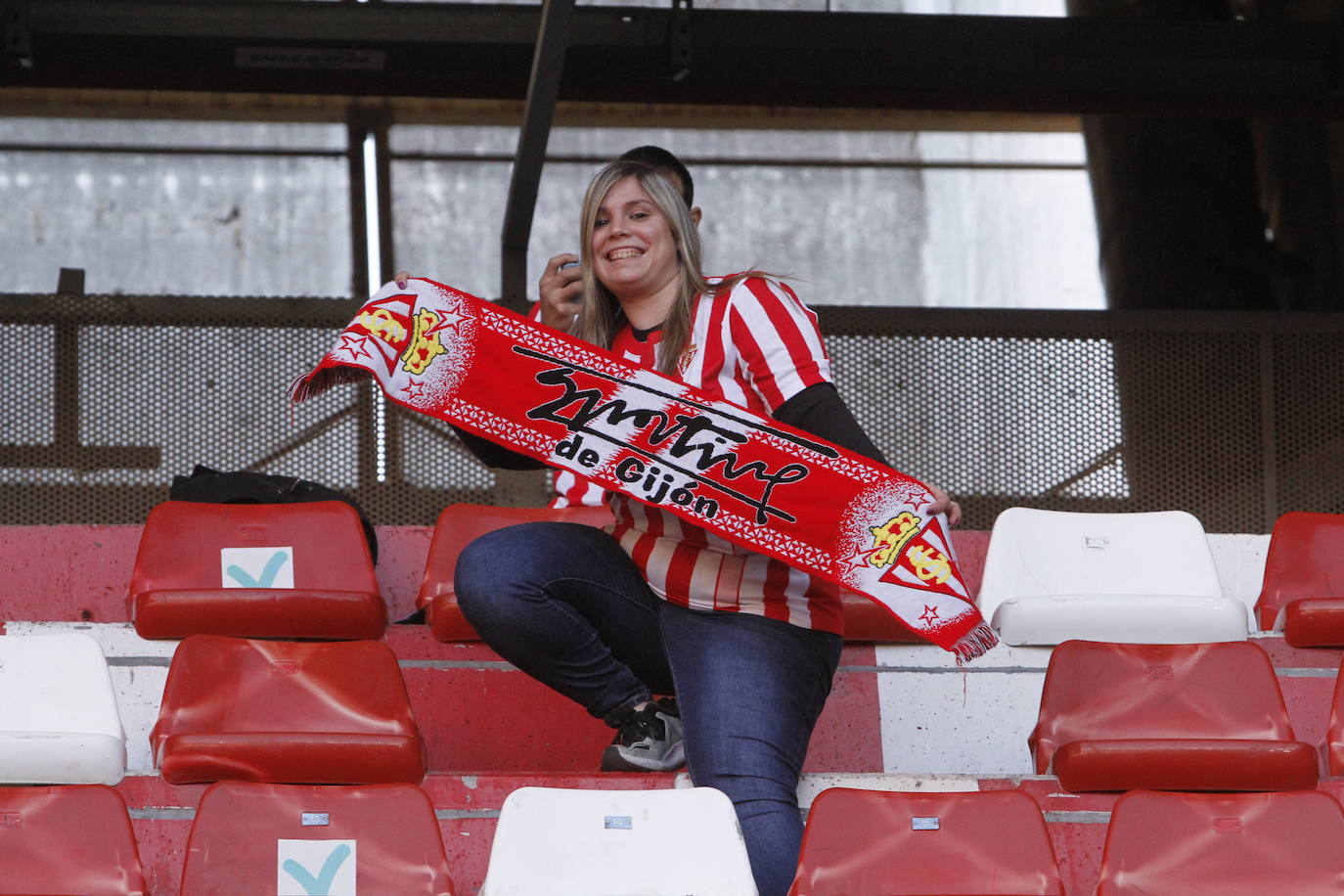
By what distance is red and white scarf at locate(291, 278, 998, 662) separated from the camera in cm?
247

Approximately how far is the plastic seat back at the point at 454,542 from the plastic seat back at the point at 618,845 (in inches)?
39.2

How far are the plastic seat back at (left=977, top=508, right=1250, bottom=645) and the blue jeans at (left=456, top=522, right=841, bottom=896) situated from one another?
862 millimetres

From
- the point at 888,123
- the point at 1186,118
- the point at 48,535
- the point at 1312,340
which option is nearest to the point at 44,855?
the point at 48,535

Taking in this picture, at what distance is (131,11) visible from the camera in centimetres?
471

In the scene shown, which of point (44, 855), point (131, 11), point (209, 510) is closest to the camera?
point (44, 855)

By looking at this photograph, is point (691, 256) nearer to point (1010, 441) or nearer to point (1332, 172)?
point (1010, 441)

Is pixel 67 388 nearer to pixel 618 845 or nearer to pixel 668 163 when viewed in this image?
pixel 668 163

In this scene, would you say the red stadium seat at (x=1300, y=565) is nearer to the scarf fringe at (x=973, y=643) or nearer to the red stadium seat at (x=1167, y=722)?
the red stadium seat at (x=1167, y=722)

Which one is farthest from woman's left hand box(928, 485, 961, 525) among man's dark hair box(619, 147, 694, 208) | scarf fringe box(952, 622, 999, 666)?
man's dark hair box(619, 147, 694, 208)

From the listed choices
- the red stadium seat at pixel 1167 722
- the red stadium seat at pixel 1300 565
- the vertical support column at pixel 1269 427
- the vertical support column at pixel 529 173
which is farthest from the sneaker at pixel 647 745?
the vertical support column at pixel 1269 427

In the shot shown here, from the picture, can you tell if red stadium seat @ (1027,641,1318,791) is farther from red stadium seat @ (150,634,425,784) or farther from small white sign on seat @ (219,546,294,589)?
small white sign on seat @ (219,546,294,589)

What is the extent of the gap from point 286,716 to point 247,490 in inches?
38.3

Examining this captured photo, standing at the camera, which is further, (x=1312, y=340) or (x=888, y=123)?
(x=888, y=123)

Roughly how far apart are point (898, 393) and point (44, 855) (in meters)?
3.24
